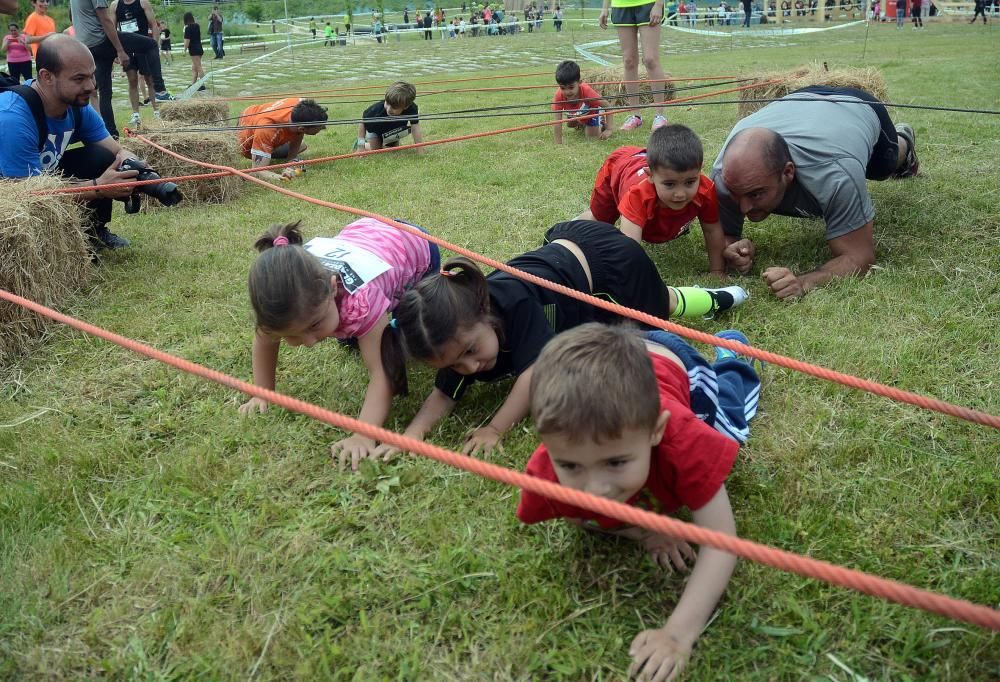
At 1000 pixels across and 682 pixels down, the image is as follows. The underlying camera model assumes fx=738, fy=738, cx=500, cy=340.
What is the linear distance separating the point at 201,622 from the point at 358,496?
0.65 m

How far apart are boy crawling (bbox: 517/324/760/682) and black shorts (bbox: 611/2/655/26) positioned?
6.41 m

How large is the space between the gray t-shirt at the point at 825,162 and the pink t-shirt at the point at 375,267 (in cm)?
185

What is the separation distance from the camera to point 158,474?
2.72 m

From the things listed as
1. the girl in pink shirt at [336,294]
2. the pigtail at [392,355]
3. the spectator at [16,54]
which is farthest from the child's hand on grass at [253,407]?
the spectator at [16,54]

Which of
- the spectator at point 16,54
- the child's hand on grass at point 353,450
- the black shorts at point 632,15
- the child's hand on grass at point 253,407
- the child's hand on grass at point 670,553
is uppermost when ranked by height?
the spectator at point 16,54

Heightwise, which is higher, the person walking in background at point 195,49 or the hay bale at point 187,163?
the person walking in background at point 195,49

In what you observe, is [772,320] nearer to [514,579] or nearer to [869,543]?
[869,543]

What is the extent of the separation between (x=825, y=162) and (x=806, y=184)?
0.14m

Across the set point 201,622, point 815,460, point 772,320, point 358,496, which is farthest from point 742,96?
point 201,622

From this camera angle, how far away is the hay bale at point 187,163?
665 cm

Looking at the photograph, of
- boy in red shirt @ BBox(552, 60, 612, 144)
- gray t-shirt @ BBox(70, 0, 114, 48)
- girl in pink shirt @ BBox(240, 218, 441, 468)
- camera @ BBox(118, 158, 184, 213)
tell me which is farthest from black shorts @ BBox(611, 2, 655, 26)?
gray t-shirt @ BBox(70, 0, 114, 48)

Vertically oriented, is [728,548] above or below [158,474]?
above

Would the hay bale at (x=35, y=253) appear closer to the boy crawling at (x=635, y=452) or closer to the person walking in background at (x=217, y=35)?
the boy crawling at (x=635, y=452)

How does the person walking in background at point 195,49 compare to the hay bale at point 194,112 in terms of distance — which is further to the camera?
the person walking in background at point 195,49
